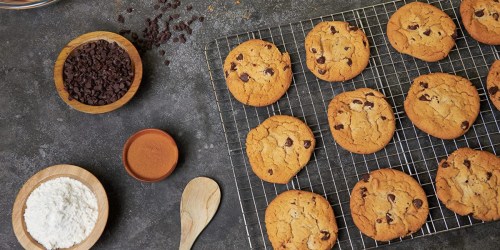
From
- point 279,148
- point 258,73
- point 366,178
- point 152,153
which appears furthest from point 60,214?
point 366,178

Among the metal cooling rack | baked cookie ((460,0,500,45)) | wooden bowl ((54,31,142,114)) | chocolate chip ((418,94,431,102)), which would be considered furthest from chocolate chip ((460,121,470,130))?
wooden bowl ((54,31,142,114))

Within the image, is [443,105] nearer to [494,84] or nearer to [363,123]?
[494,84]

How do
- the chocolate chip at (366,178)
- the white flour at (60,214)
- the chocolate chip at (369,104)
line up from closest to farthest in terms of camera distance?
the white flour at (60,214) < the chocolate chip at (366,178) < the chocolate chip at (369,104)

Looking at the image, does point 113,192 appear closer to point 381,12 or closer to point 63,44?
point 63,44

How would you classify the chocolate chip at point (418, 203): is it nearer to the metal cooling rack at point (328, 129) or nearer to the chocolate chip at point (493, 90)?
the metal cooling rack at point (328, 129)

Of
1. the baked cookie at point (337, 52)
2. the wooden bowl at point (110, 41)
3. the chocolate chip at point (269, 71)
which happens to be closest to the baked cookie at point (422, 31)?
the baked cookie at point (337, 52)

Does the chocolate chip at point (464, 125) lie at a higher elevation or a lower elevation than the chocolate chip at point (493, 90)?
lower

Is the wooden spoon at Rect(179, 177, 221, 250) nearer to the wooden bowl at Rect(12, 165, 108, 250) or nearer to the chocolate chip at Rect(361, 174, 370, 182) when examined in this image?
the wooden bowl at Rect(12, 165, 108, 250)
